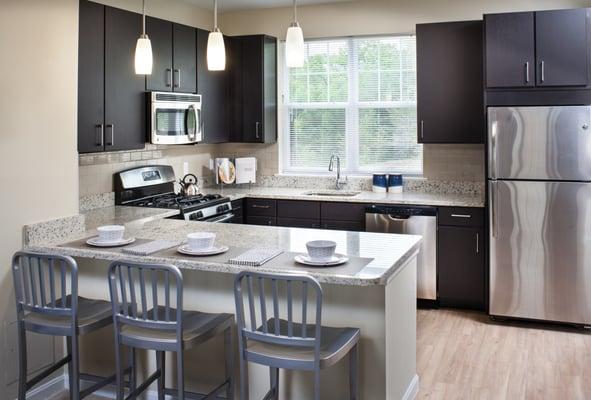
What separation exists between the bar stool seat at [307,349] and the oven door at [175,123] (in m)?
2.44

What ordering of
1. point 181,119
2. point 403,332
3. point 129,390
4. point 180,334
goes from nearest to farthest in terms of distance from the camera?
point 180,334
point 403,332
point 129,390
point 181,119

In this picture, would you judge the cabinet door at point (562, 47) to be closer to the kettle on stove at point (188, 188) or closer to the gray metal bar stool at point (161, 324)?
the kettle on stove at point (188, 188)

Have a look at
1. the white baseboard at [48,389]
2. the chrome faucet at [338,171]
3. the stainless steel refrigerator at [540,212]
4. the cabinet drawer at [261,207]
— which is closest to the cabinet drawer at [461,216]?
the stainless steel refrigerator at [540,212]

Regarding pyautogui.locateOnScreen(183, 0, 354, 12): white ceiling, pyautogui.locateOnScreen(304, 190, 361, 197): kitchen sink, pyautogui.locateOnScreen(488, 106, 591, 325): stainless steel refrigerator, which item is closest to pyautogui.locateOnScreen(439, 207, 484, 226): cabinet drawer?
pyautogui.locateOnScreen(488, 106, 591, 325): stainless steel refrigerator

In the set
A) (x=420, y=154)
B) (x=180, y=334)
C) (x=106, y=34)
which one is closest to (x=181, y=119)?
(x=106, y=34)

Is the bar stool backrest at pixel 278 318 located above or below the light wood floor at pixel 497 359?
above

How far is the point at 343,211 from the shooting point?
5.45 m

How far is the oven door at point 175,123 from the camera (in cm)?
486

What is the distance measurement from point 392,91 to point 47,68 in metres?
3.31

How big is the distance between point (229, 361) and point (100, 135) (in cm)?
192

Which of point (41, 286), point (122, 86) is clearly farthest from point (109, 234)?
point (122, 86)

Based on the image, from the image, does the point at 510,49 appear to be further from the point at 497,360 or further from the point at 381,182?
the point at 497,360

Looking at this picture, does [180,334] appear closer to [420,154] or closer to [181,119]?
[181,119]

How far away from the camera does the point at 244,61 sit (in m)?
5.96
